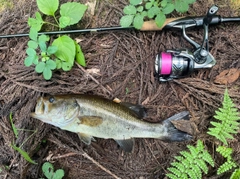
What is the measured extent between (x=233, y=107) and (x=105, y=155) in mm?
1600

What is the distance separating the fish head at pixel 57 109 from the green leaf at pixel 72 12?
90 centimetres

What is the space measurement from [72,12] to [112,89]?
1007mm

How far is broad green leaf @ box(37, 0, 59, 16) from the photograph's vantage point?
3605mm

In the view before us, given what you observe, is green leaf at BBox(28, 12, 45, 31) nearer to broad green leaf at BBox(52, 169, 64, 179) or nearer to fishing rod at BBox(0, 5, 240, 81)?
fishing rod at BBox(0, 5, 240, 81)

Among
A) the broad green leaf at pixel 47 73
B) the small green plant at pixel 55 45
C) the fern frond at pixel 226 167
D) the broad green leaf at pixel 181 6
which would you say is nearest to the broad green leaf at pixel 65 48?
the small green plant at pixel 55 45

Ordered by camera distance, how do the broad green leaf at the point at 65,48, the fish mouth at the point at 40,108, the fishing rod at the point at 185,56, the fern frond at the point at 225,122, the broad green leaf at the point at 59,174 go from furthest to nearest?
the broad green leaf at the point at 59,174
the broad green leaf at the point at 65,48
the fishing rod at the point at 185,56
the fern frond at the point at 225,122
the fish mouth at the point at 40,108

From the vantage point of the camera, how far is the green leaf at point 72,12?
3609 mm

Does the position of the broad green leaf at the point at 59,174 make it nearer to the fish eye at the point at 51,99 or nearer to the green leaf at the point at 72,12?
the fish eye at the point at 51,99

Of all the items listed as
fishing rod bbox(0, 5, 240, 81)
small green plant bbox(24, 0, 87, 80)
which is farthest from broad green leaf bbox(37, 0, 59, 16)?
fishing rod bbox(0, 5, 240, 81)

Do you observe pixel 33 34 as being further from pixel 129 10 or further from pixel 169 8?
pixel 169 8

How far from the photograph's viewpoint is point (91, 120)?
337 centimetres

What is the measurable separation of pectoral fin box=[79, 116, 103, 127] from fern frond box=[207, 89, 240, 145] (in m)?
1.20

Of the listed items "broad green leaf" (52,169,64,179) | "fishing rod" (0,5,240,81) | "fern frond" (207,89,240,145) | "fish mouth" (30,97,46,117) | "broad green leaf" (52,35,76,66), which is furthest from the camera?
"broad green leaf" (52,169,64,179)

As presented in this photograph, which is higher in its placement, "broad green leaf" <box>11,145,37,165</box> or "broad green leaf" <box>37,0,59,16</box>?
"broad green leaf" <box>37,0,59,16</box>
